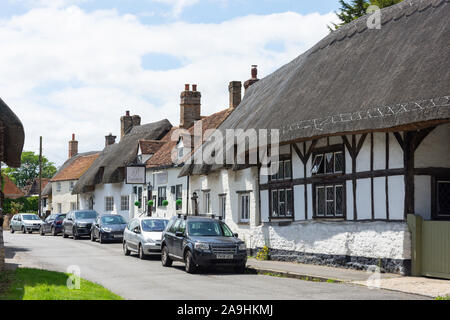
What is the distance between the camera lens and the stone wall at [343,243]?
16.5 metres

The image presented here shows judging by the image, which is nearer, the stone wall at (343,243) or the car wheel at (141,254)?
the stone wall at (343,243)

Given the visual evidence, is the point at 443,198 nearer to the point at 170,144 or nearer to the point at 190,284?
the point at 190,284

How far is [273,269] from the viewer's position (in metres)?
18.5

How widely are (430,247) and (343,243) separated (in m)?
3.28

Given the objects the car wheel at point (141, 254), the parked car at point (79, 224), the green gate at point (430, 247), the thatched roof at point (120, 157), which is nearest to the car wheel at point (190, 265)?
the car wheel at point (141, 254)

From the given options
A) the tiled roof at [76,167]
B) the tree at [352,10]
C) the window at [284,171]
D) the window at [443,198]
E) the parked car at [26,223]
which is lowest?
the parked car at [26,223]

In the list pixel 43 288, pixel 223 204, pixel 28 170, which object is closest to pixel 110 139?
pixel 223 204

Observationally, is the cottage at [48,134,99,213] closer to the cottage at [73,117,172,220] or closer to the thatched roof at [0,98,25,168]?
the cottage at [73,117,172,220]

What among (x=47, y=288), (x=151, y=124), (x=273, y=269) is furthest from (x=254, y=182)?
(x=151, y=124)

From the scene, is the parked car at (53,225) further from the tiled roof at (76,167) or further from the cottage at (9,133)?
the cottage at (9,133)

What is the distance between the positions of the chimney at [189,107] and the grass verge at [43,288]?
1000 inches

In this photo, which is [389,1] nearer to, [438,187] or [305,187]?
[305,187]

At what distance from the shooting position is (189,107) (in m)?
40.3
